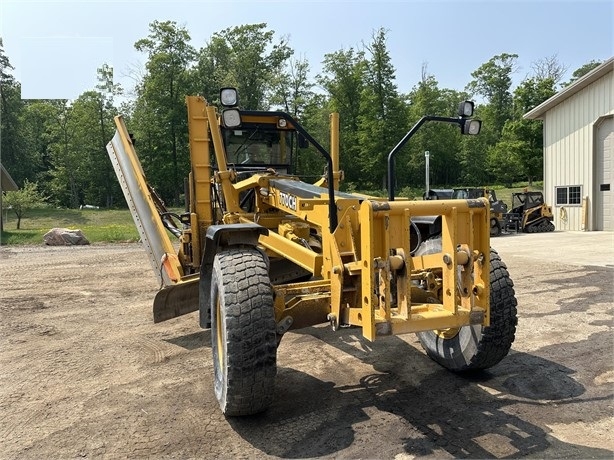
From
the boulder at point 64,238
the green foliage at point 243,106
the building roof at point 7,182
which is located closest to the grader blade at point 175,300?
the boulder at point 64,238

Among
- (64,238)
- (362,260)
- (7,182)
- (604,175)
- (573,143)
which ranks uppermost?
(573,143)

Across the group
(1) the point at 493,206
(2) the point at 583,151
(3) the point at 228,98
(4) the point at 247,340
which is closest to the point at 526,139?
(2) the point at 583,151

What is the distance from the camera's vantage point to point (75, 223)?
31578 millimetres

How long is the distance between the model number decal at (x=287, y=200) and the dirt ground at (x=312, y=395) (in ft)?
5.13

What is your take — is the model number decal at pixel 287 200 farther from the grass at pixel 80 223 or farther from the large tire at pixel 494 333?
the grass at pixel 80 223

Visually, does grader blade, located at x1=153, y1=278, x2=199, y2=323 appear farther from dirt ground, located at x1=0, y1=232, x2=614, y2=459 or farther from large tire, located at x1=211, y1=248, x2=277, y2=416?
large tire, located at x1=211, y1=248, x2=277, y2=416

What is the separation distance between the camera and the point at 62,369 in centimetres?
511

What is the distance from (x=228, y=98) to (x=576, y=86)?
20.8 m

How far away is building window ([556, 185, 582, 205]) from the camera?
69.8 ft

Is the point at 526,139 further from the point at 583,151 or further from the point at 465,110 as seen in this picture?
the point at 465,110

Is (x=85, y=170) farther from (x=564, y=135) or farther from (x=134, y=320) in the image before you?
(x=134, y=320)

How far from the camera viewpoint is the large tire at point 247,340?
3.57 m

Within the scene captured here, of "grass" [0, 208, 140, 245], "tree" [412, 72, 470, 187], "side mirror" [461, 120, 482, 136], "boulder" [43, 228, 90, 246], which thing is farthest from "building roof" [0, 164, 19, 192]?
"tree" [412, 72, 470, 187]

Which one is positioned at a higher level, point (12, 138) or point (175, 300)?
point (12, 138)
